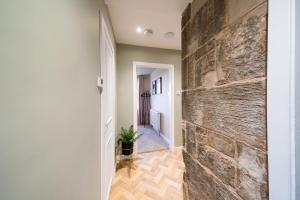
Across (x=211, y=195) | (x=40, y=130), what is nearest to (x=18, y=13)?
(x=40, y=130)

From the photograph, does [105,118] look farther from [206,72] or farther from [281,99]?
[281,99]

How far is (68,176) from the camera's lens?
0.68m

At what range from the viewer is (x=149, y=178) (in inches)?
81.5

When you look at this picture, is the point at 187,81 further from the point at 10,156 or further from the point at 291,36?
the point at 10,156

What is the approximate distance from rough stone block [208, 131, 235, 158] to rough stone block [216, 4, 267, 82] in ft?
1.19

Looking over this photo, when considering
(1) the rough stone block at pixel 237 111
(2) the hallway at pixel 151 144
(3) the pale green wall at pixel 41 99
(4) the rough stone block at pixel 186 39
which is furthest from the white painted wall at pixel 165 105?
(3) the pale green wall at pixel 41 99

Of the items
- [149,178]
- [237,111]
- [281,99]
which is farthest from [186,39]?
[149,178]

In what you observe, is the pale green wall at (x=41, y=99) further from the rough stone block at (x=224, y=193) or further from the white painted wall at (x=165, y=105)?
the white painted wall at (x=165, y=105)

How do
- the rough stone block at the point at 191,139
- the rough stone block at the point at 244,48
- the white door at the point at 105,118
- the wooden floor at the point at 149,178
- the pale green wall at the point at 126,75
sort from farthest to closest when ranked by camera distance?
1. the pale green wall at the point at 126,75
2. the wooden floor at the point at 149,178
3. the white door at the point at 105,118
4. the rough stone block at the point at 191,139
5. the rough stone block at the point at 244,48

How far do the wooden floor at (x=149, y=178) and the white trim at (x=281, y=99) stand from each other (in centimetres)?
145

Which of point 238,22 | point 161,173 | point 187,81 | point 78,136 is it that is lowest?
point 161,173

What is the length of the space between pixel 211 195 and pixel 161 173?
140 cm

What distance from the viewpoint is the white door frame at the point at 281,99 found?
52cm

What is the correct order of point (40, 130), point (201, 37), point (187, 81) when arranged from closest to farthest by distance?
point (40, 130)
point (201, 37)
point (187, 81)
